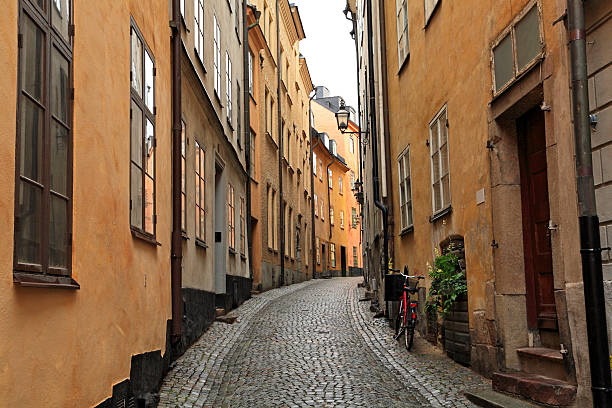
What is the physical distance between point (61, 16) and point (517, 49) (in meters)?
4.47

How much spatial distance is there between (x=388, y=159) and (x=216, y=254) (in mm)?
3932

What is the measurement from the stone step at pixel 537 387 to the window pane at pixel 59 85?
435cm

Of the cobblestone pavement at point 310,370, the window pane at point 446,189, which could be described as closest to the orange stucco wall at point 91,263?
the cobblestone pavement at point 310,370

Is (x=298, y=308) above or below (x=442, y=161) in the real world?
below

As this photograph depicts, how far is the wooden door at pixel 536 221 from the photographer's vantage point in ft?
24.5

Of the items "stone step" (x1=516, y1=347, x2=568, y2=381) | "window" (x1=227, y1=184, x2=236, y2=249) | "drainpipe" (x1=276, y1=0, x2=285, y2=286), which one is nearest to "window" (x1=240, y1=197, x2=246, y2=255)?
"window" (x1=227, y1=184, x2=236, y2=249)

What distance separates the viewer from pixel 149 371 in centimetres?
729

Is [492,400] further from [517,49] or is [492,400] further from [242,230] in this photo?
[242,230]

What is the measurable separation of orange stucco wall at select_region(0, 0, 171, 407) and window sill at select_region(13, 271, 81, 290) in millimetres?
43

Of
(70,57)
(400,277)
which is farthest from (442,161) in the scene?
(70,57)

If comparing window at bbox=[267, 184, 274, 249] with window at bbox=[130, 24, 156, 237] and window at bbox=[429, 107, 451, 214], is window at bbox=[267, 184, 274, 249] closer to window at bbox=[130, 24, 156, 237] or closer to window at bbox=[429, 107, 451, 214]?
window at bbox=[429, 107, 451, 214]

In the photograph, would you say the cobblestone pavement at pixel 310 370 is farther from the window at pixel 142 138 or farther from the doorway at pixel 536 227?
the window at pixel 142 138

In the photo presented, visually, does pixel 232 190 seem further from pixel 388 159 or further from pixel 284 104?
pixel 284 104

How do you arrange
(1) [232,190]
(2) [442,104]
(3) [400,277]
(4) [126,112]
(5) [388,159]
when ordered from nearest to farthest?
(4) [126,112] < (2) [442,104] < (3) [400,277] < (5) [388,159] < (1) [232,190]
